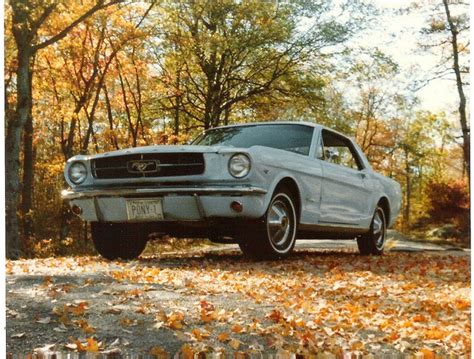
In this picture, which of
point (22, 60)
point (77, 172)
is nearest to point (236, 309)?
point (77, 172)

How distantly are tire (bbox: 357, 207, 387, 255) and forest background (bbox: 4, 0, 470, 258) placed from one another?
49 cm

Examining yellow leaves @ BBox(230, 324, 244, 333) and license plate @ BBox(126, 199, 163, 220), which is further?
license plate @ BBox(126, 199, 163, 220)

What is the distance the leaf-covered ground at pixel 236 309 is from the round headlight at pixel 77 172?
70 cm

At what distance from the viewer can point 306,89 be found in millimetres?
5074

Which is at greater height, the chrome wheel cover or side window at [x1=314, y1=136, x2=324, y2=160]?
side window at [x1=314, y1=136, x2=324, y2=160]

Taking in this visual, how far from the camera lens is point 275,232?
195 inches

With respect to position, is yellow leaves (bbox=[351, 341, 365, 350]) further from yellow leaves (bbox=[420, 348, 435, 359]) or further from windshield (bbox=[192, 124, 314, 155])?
windshield (bbox=[192, 124, 314, 155])

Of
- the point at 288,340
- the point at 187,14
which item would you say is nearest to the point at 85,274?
the point at 288,340

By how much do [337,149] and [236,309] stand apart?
2.81 meters

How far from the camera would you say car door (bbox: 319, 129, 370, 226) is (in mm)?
5484

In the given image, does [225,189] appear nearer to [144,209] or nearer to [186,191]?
[186,191]

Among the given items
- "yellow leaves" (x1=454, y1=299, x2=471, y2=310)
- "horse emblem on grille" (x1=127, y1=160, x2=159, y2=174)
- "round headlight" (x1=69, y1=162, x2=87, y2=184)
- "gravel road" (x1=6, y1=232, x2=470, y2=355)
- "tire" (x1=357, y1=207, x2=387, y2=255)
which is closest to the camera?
"gravel road" (x1=6, y1=232, x2=470, y2=355)

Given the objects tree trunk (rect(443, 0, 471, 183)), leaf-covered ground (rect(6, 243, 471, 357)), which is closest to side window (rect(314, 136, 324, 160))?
leaf-covered ground (rect(6, 243, 471, 357))

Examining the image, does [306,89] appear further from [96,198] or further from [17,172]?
[17,172]
